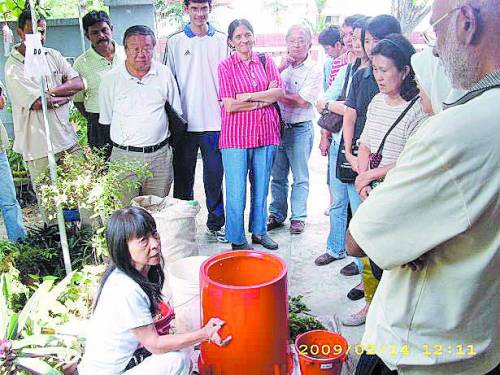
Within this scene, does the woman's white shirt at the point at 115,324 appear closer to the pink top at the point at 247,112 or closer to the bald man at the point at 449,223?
the bald man at the point at 449,223

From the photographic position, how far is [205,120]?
429cm

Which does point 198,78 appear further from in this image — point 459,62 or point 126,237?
point 459,62

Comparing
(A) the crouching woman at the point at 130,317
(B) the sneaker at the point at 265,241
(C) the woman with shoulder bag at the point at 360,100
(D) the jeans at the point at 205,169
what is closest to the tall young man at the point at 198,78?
(D) the jeans at the point at 205,169

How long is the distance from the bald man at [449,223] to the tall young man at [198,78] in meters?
3.20

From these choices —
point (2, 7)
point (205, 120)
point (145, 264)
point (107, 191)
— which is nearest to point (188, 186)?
point (205, 120)

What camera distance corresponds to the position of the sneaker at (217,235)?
4.48 metres

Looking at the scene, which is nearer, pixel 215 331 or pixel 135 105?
pixel 215 331

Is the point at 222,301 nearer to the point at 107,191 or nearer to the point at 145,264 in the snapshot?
the point at 145,264

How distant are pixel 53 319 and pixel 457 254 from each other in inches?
99.0

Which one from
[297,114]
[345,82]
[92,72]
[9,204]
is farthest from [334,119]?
[9,204]

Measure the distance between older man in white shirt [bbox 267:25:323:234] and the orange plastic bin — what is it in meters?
2.34

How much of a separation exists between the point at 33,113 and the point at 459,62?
374cm

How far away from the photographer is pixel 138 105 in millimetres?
3768

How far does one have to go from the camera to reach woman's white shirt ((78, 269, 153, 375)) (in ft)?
6.65
